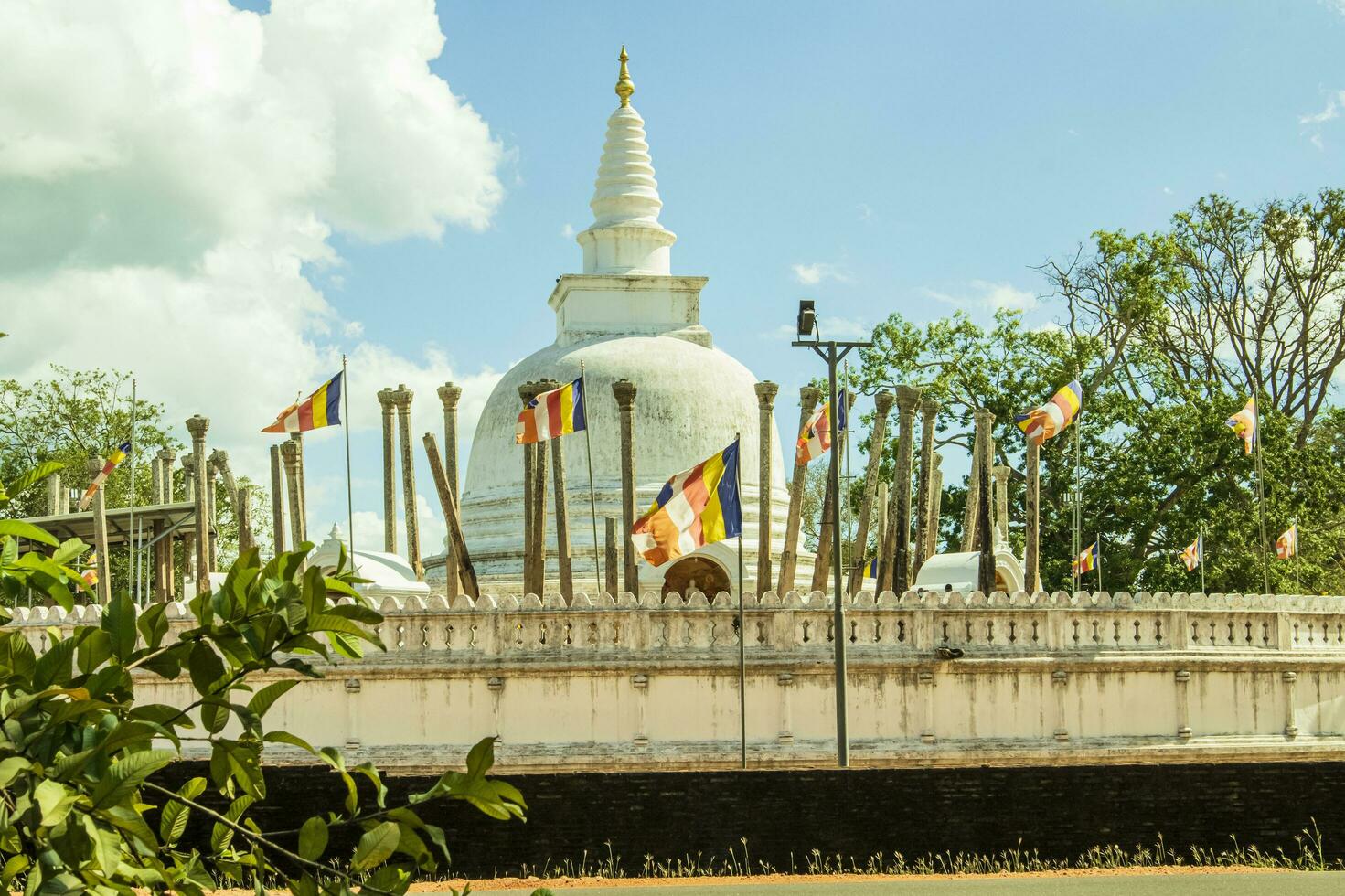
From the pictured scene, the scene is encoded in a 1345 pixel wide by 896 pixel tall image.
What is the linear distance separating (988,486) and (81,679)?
2896 cm

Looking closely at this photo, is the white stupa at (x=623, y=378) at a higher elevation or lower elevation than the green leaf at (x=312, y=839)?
higher

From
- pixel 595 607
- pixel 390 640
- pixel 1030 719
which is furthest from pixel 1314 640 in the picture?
pixel 390 640

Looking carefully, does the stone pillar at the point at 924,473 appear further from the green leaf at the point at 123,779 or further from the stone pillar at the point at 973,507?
the green leaf at the point at 123,779

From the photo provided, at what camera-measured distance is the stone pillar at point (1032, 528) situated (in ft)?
103

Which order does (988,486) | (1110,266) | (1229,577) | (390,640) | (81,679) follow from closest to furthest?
(81,679)
(390,640)
(988,486)
(1229,577)
(1110,266)

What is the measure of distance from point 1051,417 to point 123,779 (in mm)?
29935

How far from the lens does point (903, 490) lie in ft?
103

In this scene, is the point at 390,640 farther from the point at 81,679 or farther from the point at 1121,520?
the point at 1121,520

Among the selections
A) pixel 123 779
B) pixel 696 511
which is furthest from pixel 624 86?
pixel 123 779

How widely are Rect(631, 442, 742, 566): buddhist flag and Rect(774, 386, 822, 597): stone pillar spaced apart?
12.5 feet

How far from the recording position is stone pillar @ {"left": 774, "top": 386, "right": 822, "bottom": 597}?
31.3 m

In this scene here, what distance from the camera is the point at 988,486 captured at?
106ft

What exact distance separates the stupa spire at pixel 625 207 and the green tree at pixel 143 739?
42856mm

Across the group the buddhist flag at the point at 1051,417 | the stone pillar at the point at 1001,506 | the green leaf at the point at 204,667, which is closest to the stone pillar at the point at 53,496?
the stone pillar at the point at 1001,506
